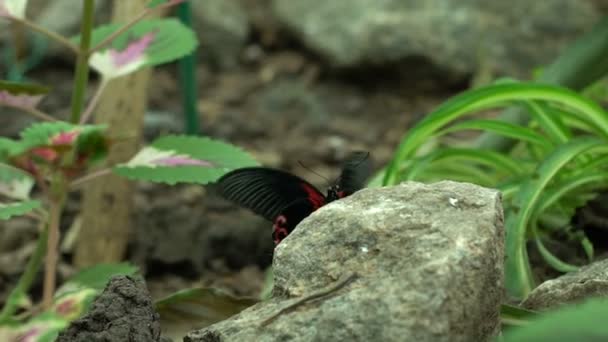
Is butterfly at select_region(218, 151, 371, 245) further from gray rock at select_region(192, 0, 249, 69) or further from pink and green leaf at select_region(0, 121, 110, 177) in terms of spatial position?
gray rock at select_region(192, 0, 249, 69)

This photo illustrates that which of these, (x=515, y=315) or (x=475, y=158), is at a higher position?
(x=475, y=158)

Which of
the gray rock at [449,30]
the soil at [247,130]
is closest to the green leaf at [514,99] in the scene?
the soil at [247,130]

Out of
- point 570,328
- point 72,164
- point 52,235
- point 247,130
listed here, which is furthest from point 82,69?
point 247,130

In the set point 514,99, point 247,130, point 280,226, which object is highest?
point 247,130

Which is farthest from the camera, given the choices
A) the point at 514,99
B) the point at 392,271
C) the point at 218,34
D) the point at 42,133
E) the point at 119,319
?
the point at 218,34

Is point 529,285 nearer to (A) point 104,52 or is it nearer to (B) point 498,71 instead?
(A) point 104,52

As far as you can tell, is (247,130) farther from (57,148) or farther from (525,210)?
(57,148)

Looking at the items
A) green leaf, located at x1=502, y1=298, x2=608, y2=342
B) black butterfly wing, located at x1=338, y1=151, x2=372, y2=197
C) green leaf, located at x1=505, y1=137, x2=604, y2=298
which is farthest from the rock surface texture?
green leaf, located at x1=505, y1=137, x2=604, y2=298
